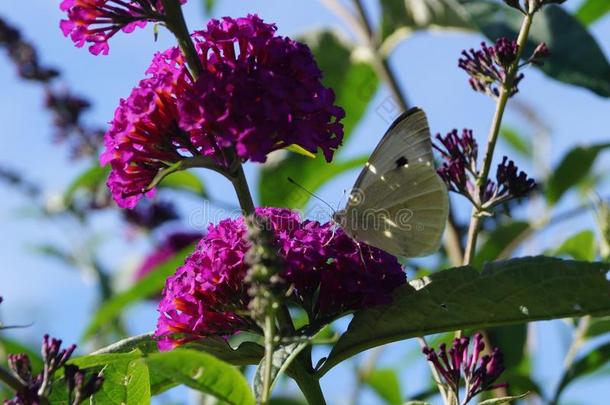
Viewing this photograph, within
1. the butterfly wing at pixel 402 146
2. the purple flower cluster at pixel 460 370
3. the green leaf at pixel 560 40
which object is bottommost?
the purple flower cluster at pixel 460 370

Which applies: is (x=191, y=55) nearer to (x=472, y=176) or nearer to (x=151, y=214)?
(x=472, y=176)

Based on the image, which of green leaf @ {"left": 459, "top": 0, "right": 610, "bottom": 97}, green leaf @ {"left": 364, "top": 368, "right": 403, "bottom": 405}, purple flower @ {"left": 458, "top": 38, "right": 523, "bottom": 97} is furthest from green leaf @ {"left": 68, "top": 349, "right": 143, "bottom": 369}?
green leaf @ {"left": 364, "top": 368, "right": 403, "bottom": 405}

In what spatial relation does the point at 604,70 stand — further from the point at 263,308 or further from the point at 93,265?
the point at 93,265

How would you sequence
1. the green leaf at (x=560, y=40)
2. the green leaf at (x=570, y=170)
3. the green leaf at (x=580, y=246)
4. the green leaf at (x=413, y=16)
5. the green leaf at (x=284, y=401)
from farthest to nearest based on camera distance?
the green leaf at (x=284, y=401) < the green leaf at (x=413, y=16) < the green leaf at (x=570, y=170) < the green leaf at (x=580, y=246) < the green leaf at (x=560, y=40)

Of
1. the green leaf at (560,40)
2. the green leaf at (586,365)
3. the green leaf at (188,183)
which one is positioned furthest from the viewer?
the green leaf at (188,183)

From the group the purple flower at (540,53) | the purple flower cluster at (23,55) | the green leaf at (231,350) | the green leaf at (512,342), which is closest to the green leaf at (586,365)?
the green leaf at (512,342)

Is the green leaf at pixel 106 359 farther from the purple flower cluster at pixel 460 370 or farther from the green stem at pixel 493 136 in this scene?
the green stem at pixel 493 136

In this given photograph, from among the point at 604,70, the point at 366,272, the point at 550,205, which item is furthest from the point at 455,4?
the point at 366,272
